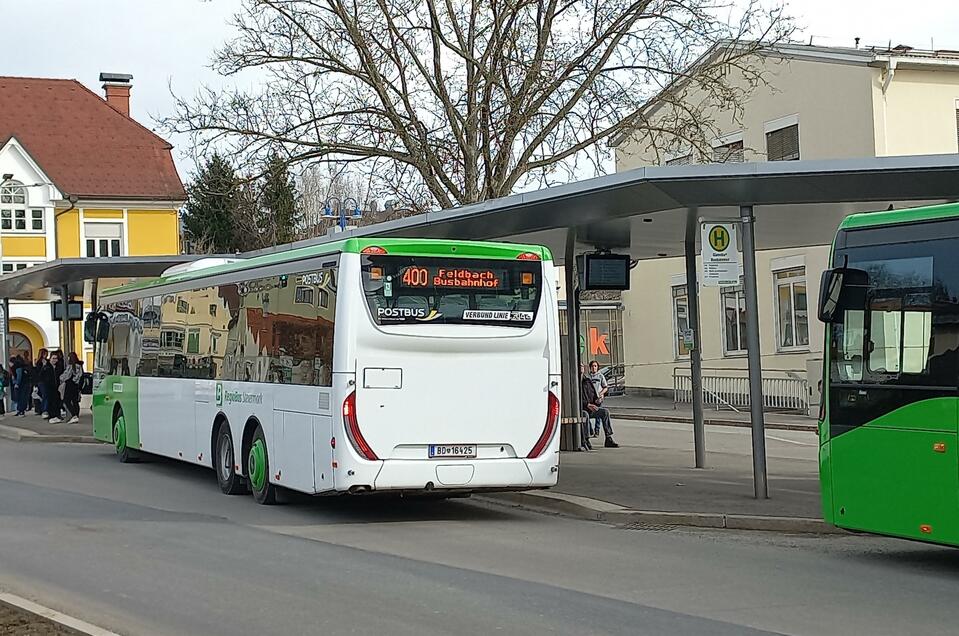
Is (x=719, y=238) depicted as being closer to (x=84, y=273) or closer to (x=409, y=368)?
(x=409, y=368)

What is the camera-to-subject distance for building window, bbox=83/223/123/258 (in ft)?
200

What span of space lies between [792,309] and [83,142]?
3967cm

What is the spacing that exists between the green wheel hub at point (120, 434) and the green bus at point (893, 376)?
14083 millimetres

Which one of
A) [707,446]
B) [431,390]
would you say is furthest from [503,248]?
[707,446]

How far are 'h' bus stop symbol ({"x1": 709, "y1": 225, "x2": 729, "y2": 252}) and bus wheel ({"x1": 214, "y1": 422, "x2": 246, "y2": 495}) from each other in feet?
22.1

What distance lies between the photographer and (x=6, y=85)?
215 ft

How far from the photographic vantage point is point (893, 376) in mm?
10836

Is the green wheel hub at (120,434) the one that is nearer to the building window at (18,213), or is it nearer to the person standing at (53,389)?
the person standing at (53,389)

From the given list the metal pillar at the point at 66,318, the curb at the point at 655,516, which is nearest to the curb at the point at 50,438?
the metal pillar at the point at 66,318

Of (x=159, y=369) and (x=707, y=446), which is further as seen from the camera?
(x=707, y=446)

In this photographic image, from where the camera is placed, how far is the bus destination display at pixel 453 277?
13797 mm

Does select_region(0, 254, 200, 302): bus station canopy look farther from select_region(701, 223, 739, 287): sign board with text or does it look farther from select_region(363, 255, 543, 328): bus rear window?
select_region(701, 223, 739, 287): sign board with text

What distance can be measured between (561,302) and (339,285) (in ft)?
93.4

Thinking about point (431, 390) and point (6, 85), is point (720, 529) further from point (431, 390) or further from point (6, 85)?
point (6, 85)
